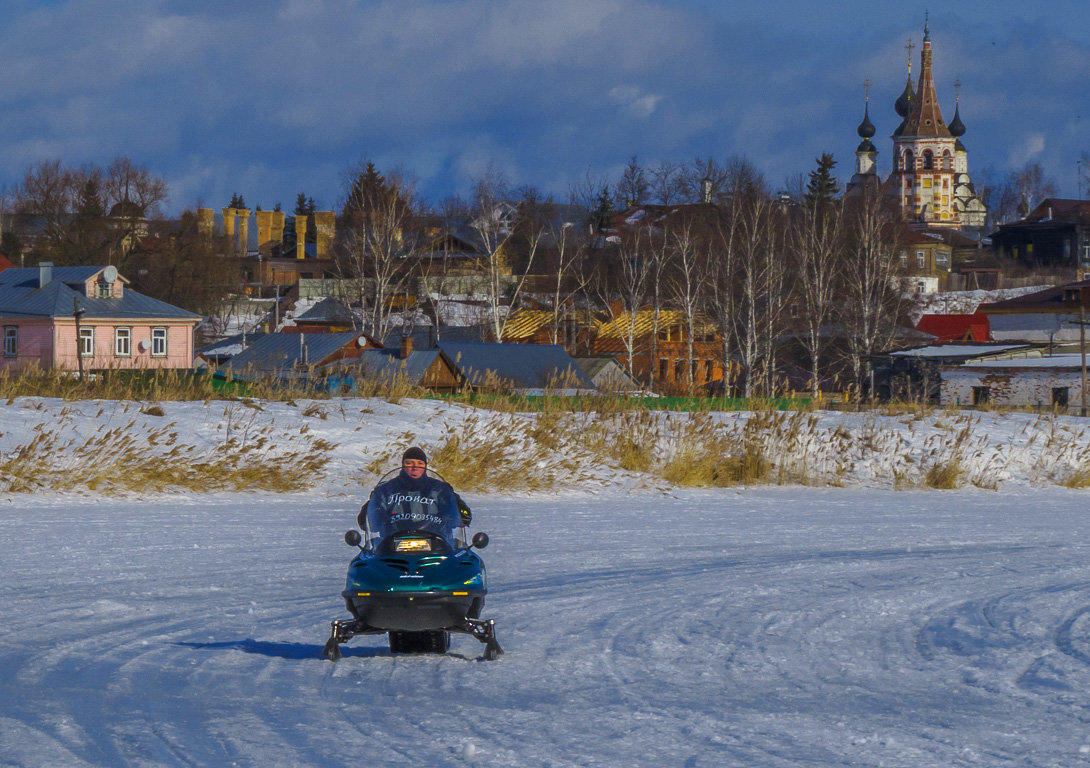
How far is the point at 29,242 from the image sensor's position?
9181 centimetres

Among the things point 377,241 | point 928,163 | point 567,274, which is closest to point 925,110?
point 928,163

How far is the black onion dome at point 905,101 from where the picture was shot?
171 metres

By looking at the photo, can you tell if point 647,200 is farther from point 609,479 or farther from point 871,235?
point 609,479

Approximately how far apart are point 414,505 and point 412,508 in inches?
1.0

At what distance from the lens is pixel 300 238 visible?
12250 cm

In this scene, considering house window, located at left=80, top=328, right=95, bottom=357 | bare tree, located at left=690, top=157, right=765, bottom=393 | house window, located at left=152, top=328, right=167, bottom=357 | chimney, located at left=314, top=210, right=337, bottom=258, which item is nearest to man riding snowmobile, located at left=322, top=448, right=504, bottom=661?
bare tree, located at left=690, top=157, right=765, bottom=393

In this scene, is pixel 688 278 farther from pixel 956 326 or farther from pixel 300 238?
pixel 300 238

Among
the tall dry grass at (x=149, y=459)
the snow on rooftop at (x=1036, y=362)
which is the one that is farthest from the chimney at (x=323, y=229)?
the tall dry grass at (x=149, y=459)

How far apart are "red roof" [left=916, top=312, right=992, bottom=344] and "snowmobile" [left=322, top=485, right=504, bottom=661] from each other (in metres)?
72.4

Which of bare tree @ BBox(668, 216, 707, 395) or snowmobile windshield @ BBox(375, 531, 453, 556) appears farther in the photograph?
bare tree @ BBox(668, 216, 707, 395)

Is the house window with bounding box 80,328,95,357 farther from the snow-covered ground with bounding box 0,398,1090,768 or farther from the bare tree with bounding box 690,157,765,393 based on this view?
the snow-covered ground with bounding box 0,398,1090,768

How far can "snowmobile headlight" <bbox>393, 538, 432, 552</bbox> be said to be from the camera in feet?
27.5

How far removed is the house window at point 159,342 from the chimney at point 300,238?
2149 inches

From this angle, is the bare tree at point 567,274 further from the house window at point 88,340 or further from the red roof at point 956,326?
the house window at point 88,340
